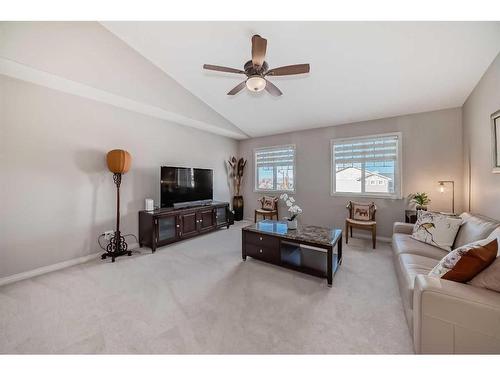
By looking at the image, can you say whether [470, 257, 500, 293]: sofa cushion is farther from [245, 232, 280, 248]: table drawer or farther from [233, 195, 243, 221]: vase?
[233, 195, 243, 221]: vase

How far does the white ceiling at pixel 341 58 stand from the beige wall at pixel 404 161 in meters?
0.26

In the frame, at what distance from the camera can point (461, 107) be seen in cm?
346

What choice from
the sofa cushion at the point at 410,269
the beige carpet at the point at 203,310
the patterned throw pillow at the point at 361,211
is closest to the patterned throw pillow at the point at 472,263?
the sofa cushion at the point at 410,269

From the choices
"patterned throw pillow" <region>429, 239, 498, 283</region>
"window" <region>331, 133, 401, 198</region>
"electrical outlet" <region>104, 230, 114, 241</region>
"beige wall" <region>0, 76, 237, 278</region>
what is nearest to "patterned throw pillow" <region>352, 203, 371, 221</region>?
"window" <region>331, 133, 401, 198</region>

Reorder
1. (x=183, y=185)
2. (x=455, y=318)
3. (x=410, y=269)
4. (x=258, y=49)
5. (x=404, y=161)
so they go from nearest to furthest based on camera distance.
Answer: (x=455, y=318) → (x=410, y=269) → (x=258, y=49) → (x=404, y=161) → (x=183, y=185)

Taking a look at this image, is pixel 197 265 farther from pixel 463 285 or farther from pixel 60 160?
pixel 463 285

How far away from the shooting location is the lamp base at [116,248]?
10.4ft

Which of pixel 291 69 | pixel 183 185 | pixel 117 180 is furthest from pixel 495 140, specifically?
pixel 117 180

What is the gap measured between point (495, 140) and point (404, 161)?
1678 millimetres

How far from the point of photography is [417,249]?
7.45 feet

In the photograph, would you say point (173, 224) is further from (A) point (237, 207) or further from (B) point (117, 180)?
(A) point (237, 207)

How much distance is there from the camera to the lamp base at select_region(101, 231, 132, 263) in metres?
3.16

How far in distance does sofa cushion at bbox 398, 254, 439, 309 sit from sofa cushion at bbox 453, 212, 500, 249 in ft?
1.50
